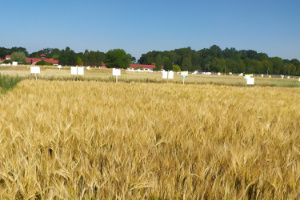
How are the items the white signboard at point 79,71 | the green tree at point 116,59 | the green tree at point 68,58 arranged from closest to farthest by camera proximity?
the white signboard at point 79,71 → the green tree at point 68,58 → the green tree at point 116,59

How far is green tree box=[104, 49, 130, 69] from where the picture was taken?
3816 inches

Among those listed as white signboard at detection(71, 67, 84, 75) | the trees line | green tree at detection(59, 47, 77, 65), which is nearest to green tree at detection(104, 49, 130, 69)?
the trees line

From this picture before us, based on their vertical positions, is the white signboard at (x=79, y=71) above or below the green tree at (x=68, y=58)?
below

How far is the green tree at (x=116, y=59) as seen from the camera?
96.9 m

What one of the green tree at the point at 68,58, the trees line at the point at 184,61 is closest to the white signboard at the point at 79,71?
the trees line at the point at 184,61

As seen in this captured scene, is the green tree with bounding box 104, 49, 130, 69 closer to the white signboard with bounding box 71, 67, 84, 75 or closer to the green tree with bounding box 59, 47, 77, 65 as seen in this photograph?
the green tree with bounding box 59, 47, 77, 65

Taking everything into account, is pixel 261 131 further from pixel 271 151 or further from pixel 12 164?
pixel 12 164

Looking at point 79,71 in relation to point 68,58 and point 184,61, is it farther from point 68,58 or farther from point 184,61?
point 184,61

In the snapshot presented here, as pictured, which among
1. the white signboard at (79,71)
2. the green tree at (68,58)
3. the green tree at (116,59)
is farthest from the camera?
the green tree at (116,59)

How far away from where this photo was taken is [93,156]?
4.91 ft

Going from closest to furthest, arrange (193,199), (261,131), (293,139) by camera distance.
A: (193,199) → (293,139) → (261,131)

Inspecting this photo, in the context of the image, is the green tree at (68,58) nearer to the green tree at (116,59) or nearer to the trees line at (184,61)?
the trees line at (184,61)

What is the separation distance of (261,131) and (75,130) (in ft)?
6.68

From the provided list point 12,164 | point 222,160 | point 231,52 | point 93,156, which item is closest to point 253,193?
point 222,160
